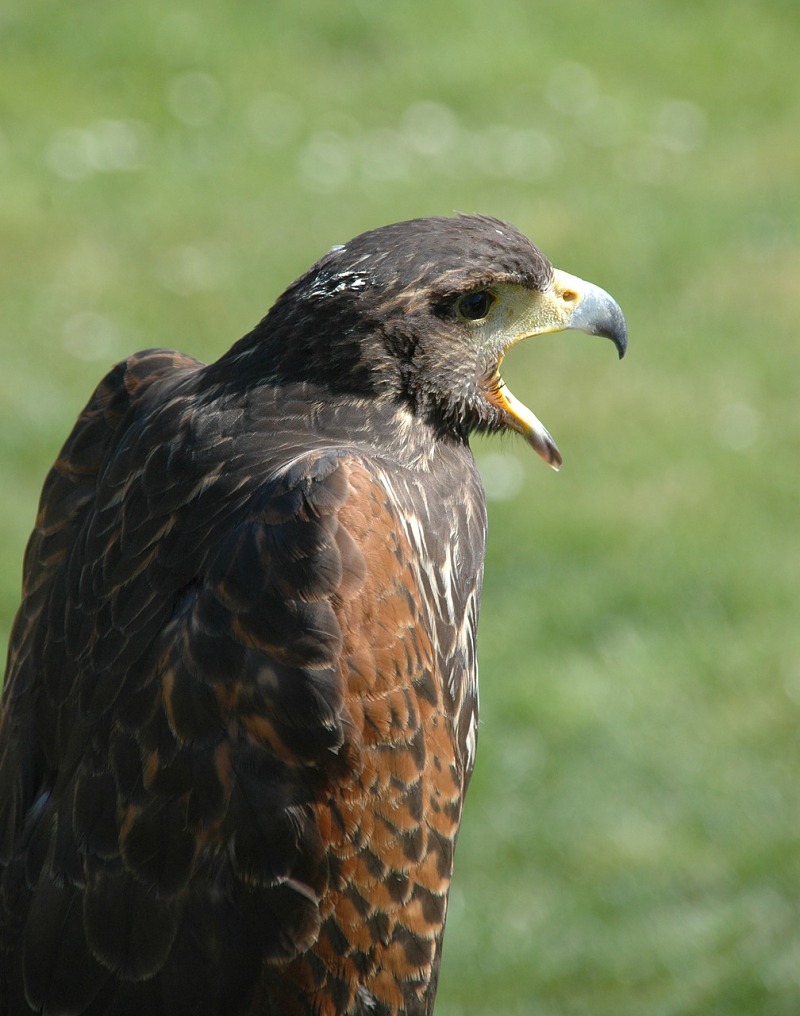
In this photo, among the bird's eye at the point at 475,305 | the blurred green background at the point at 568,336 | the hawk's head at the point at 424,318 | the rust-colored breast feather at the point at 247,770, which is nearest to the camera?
the rust-colored breast feather at the point at 247,770

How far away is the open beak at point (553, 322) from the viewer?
11.6ft

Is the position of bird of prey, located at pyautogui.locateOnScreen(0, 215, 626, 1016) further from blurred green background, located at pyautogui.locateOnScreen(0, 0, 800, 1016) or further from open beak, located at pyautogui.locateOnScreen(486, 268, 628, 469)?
blurred green background, located at pyautogui.locateOnScreen(0, 0, 800, 1016)

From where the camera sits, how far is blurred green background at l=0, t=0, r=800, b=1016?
19.4 feet

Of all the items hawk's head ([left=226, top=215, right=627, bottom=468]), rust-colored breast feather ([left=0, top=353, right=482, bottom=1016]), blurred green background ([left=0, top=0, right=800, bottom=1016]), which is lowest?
rust-colored breast feather ([left=0, top=353, right=482, bottom=1016])

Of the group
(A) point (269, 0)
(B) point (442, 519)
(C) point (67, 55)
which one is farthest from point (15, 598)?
(A) point (269, 0)

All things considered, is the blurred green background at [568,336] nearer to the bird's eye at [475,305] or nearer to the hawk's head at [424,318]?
the hawk's head at [424,318]

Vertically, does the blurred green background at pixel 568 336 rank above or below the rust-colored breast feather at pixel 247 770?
above

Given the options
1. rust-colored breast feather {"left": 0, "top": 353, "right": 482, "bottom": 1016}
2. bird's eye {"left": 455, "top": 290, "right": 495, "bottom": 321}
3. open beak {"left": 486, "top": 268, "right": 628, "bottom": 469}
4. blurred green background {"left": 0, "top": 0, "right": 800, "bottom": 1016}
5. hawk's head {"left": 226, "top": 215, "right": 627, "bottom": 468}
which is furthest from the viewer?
blurred green background {"left": 0, "top": 0, "right": 800, "bottom": 1016}

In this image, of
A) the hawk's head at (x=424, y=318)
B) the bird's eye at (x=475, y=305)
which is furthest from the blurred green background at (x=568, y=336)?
the bird's eye at (x=475, y=305)

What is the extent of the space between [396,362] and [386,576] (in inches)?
22.0

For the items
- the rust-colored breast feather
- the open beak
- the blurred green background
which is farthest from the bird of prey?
the blurred green background

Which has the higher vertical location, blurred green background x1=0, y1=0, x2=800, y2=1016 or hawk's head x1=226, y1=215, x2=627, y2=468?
blurred green background x1=0, y1=0, x2=800, y2=1016

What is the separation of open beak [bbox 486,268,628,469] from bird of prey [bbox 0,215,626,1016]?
0.15 meters

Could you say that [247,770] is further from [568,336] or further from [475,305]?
[568,336]
